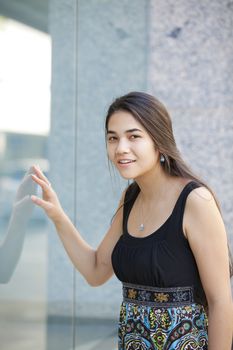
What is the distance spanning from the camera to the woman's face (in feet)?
7.84

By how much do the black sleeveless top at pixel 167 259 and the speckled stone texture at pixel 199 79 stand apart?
2.57 metres

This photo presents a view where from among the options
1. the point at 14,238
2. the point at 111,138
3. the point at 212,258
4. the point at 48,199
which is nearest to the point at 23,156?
the point at 14,238

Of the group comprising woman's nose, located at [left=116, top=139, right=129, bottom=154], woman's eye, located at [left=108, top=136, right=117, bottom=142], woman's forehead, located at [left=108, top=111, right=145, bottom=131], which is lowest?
woman's nose, located at [left=116, top=139, right=129, bottom=154]

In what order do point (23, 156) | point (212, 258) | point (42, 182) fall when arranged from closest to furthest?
point (212, 258), point (42, 182), point (23, 156)

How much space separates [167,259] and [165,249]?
34 mm

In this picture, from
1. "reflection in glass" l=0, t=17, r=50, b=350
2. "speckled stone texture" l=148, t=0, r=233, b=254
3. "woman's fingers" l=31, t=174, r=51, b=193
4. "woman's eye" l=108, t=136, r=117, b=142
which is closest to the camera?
"woman's eye" l=108, t=136, r=117, b=142

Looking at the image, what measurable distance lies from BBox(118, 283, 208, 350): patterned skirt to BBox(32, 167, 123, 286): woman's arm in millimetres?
306

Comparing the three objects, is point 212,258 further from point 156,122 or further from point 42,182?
point 42,182

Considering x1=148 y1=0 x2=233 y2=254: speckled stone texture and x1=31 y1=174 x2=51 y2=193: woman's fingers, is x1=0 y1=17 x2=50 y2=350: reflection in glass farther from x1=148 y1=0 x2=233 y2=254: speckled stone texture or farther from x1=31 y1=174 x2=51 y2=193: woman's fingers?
x1=148 y1=0 x2=233 y2=254: speckled stone texture

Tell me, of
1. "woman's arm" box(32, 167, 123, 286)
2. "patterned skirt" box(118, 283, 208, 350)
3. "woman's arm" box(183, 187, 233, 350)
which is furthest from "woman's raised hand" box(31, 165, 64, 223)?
"woman's arm" box(183, 187, 233, 350)

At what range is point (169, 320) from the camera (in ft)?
7.75

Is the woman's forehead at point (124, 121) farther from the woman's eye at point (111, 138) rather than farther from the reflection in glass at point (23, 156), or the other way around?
the reflection in glass at point (23, 156)

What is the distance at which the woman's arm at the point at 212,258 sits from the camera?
229 cm

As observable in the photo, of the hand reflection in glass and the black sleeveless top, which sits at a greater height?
the hand reflection in glass
